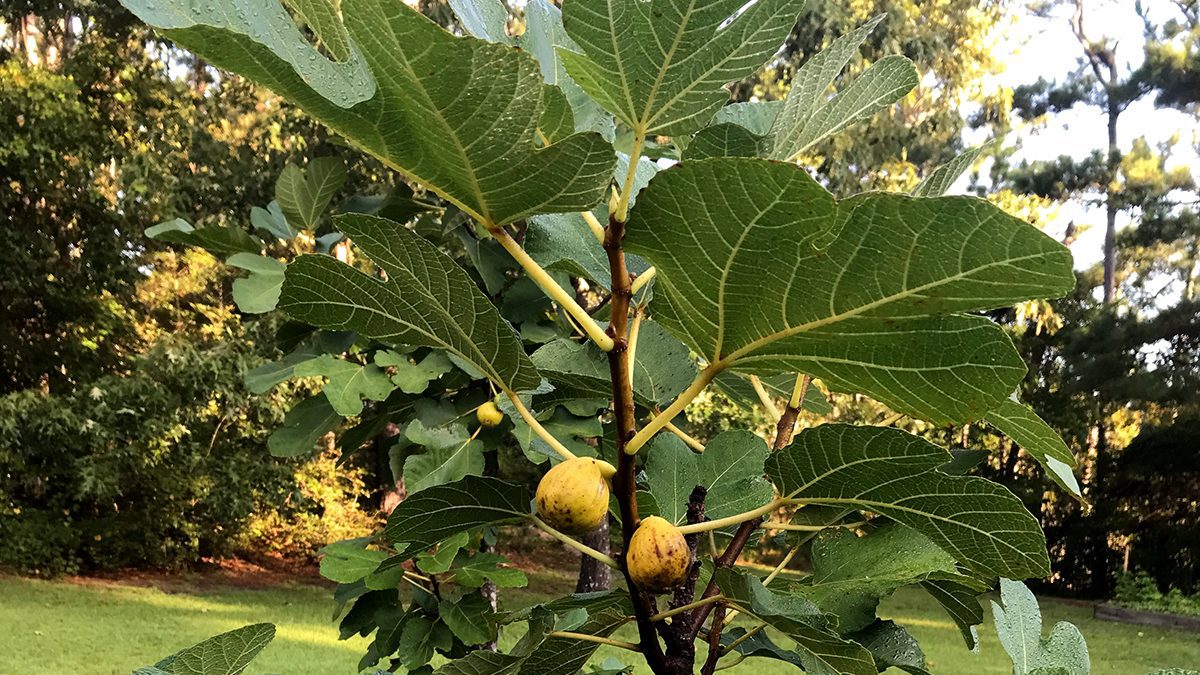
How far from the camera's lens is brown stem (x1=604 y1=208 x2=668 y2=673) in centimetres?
37

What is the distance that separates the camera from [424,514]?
464 mm

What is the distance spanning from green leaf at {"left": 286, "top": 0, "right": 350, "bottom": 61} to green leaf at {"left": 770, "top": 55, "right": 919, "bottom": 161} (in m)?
0.23

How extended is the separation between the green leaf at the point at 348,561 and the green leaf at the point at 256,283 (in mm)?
376

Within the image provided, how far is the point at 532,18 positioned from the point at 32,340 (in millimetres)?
8582

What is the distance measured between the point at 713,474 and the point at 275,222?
1190 mm

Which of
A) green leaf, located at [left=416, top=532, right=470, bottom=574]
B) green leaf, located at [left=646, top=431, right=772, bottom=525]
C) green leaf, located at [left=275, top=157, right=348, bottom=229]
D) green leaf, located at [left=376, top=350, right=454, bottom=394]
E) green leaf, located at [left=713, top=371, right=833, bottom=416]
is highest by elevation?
green leaf, located at [left=275, top=157, right=348, bottom=229]

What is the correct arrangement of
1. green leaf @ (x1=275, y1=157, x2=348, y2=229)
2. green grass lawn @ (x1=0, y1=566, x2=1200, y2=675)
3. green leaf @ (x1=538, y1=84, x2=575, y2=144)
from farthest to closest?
1. green grass lawn @ (x1=0, y1=566, x2=1200, y2=675)
2. green leaf @ (x1=275, y1=157, x2=348, y2=229)
3. green leaf @ (x1=538, y1=84, x2=575, y2=144)

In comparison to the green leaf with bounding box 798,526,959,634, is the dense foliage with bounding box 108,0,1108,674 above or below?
above

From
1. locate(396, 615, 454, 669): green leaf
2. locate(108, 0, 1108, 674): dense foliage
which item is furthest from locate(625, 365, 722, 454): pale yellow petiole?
locate(396, 615, 454, 669): green leaf

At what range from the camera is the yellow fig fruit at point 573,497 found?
1.22 feet

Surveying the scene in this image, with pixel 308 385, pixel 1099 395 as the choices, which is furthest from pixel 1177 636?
pixel 308 385

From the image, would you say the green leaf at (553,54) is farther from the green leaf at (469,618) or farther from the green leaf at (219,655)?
the green leaf at (469,618)

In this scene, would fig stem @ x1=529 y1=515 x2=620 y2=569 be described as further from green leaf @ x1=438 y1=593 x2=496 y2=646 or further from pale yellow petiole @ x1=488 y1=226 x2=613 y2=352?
green leaf @ x1=438 y1=593 x2=496 y2=646

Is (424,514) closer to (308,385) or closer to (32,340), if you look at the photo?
(308,385)
